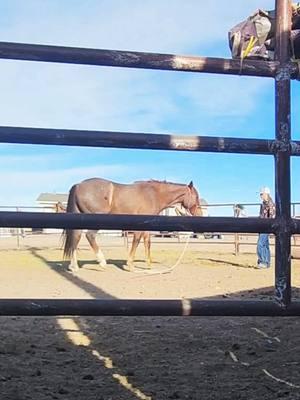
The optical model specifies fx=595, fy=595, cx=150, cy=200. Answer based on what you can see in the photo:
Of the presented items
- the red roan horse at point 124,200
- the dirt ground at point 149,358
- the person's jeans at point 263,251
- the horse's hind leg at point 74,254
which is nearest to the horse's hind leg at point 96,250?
the red roan horse at point 124,200

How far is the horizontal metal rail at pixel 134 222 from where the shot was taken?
183cm

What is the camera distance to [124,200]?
38.5ft

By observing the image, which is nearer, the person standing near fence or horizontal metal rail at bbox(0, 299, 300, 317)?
horizontal metal rail at bbox(0, 299, 300, 317)

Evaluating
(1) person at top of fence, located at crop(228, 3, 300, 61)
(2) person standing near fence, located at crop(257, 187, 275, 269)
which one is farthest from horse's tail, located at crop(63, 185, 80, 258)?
(1) person at top of fence, located at crop(228, 3, 300, 61)

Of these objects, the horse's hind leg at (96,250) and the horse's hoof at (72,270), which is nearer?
the horse's hoof at (72,270)

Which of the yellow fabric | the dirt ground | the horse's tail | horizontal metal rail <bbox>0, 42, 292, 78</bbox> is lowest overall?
the dirt ground

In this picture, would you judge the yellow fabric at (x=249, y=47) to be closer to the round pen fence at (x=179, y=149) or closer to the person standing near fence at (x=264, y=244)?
the round pen fence at (x=179, y=149)

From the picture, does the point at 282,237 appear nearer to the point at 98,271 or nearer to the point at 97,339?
the point at 97,339

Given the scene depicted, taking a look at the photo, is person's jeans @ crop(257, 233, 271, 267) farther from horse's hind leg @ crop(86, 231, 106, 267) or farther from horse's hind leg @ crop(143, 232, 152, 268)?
horse's hind leg @ crop(86, 231, 106, 267)

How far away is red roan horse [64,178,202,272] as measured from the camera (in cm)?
1085

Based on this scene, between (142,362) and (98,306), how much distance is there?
1797 mm

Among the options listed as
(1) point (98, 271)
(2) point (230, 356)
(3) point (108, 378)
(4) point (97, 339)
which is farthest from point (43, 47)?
(1) point (98, 271)

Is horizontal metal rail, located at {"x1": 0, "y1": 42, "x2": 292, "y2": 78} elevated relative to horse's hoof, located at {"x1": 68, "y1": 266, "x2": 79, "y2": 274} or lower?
elevated

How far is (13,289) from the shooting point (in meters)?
7.39
